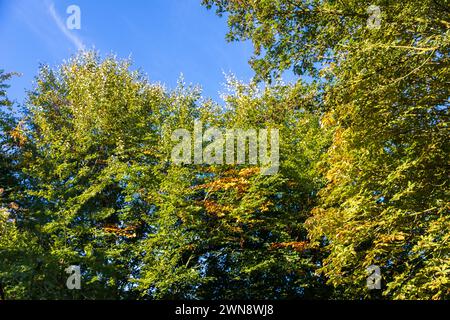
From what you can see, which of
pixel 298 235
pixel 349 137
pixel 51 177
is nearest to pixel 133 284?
pixel 51 177

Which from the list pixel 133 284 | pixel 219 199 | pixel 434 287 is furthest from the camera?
pixel 219 199

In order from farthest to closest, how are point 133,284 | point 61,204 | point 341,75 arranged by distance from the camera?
point 133,284, point 61,204, point 341,75

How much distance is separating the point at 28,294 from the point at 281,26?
10.7m

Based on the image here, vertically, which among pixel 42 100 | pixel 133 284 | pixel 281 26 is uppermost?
pixel 42 100

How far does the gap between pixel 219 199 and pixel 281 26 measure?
10363 mm

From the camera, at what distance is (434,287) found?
9.65 metres

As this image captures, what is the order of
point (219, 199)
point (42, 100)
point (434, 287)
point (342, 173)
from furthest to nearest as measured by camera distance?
1. point (42, 100)
2. point (219, 199)
3. point (342, 173)
4. point (434, 287)

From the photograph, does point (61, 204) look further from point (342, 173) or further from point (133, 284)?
point (342, 173)

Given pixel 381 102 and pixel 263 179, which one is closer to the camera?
pixel 381 102

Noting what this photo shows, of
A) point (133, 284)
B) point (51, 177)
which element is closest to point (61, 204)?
point (51, 177)

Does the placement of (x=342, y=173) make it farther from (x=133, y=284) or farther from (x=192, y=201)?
(x=133, y=284)

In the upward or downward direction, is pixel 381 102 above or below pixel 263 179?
above
